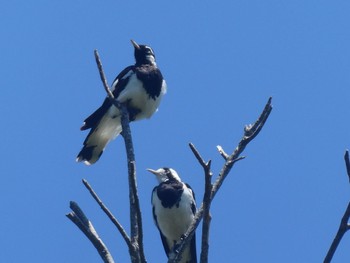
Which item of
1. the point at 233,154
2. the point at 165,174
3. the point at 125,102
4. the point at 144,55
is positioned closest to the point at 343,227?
the point at 233,154

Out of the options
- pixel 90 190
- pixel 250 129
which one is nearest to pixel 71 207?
pixel 90 190

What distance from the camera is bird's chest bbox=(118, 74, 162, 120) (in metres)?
7.88

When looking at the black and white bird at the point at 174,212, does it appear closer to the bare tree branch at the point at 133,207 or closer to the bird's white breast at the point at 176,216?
the bird's white breast at the point at 176,216

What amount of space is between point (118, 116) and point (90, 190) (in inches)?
149

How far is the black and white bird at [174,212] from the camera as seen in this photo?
754 cm

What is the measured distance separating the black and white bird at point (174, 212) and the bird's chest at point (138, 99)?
868 mm

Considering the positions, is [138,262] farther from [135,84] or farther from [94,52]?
[135,84]

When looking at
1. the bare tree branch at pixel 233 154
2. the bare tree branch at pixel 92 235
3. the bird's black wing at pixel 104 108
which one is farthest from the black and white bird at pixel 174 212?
the bare tree branch at pixel 92 235

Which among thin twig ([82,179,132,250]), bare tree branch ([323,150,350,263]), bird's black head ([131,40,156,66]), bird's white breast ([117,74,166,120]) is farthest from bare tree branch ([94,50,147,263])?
bird's black head ([131,40,156,66])

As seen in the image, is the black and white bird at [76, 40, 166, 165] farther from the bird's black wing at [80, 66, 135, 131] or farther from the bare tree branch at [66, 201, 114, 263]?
the bare tree branch at [66, 201, 114, 263]

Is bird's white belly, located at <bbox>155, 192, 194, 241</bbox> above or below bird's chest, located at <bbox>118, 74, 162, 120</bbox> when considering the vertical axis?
below

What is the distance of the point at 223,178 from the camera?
4418 mm

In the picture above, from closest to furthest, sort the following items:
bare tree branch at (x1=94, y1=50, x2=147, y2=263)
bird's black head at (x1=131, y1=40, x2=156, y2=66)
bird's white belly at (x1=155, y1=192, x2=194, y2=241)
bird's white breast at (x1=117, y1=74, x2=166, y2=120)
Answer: bare tree branch at (x1=94, y1=50, x2=147, y2=263)
bird's white belly at (x1=155, y1=192, x2=194, y2=241)
bird's white breast at (x1=117, y1=74, x2=166, y2=120)
bird's black head at (x1=131, y1=40, x2=156, y2=66)

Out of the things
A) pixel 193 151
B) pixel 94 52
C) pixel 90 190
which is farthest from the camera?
pixel 94 52
